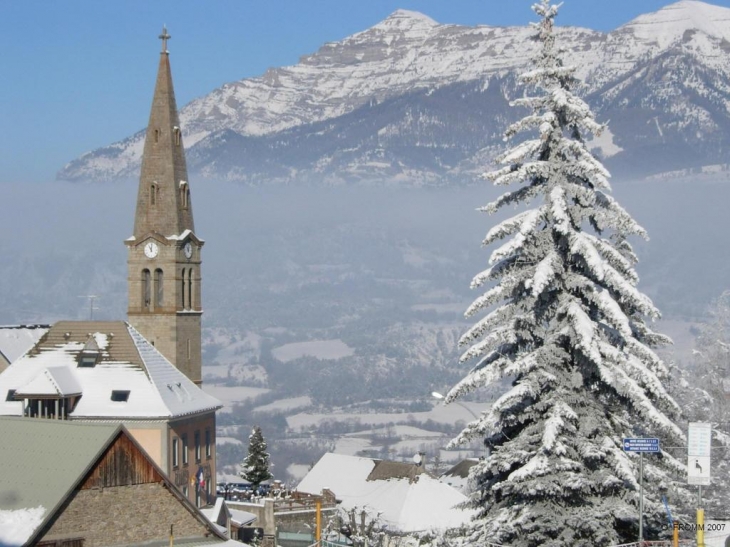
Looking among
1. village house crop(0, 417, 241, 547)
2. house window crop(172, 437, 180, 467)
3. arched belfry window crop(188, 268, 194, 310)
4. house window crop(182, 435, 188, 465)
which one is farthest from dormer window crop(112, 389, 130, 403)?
village house crop(0, 417, 241, 547)

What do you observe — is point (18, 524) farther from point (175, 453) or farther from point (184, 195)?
point (184, 195)

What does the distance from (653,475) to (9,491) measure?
20845 millimetres

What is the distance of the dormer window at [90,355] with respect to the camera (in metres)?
74.3

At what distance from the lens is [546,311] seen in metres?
32.0

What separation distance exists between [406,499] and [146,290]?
75.4ft

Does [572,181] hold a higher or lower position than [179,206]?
lower

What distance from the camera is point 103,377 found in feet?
241

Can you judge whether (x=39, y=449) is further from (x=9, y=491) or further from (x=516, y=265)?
(x=516, y=265)

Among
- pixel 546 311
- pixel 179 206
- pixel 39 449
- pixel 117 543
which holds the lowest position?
pixel 117 543

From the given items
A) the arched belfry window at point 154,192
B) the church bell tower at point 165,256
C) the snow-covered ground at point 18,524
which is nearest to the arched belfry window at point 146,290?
the church bell tower at point 165,256

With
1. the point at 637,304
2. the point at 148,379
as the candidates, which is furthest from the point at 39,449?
the point at 148,379

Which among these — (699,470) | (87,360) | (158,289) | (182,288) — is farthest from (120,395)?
(699,470)

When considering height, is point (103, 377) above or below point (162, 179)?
below

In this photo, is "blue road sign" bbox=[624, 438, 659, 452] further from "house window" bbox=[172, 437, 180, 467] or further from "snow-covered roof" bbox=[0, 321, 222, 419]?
"house window" bbox=[172, 437, 180, 467]
